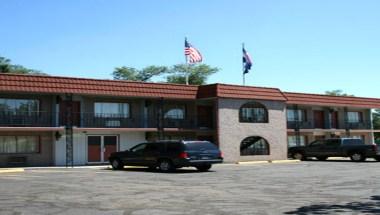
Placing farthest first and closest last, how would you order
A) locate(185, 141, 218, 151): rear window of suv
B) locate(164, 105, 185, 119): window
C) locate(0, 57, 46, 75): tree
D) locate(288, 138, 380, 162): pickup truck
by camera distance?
locate(0, 57, 46, 75): tree → locate(164, 105, 185, 119): window → locate(288, 138, 380, 162): pickup truck → locate(185, 141, 218, 151): rear window of suv

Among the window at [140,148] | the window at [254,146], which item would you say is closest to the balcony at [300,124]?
the window at [254,146]

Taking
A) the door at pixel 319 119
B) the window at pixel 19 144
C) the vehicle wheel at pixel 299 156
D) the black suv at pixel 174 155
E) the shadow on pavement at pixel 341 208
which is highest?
the door at pixel 319 119

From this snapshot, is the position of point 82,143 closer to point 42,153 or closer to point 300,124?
point 42,153

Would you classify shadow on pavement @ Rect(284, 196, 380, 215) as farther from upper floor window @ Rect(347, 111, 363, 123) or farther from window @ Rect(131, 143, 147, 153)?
upper floor window @ Rect(347, 111, 363, 123)

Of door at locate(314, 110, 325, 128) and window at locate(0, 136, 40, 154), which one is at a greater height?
door at locate(314, 110, 325, 128)

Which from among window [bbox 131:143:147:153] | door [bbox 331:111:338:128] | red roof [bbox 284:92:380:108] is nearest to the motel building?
red roof [bbox 284:92:380:108]

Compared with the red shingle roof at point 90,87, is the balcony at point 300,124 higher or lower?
lower

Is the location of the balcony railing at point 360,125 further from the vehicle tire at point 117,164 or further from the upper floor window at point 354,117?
the vehicle tire at point 117,164

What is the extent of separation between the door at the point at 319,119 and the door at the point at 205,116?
12557 mm

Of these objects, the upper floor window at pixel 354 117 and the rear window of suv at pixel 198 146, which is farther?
the upper floor window at pixel 354 117

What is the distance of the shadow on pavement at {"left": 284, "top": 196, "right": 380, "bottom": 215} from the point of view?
11282 mm

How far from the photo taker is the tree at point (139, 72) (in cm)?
8250

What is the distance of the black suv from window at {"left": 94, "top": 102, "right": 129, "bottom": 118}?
29.1 feet

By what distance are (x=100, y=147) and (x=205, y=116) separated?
8455mm
